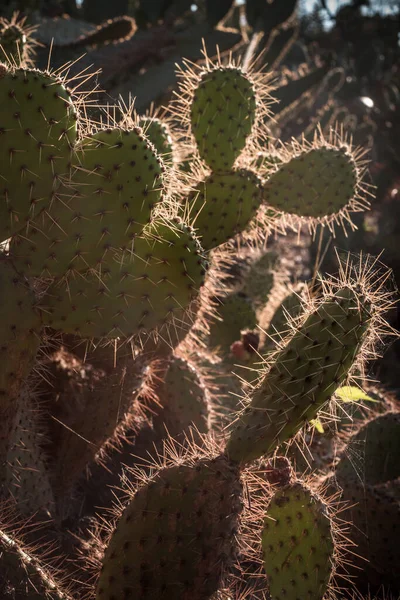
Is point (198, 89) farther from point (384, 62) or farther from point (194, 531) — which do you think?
point (384, 62)

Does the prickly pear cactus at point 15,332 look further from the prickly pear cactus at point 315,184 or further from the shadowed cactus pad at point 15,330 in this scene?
the prickly pear cactus at point 315,184

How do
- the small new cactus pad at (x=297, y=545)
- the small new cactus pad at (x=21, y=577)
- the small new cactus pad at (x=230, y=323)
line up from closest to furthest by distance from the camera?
the small new cactus pad at (x=21, y=577)
the small new cactus pad at (x=297, y=545)
the small new cactus pad at (x=230, y=323)

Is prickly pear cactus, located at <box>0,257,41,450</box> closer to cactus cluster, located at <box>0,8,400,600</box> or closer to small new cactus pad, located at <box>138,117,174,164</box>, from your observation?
cactus cluster, located at <box>0,8,400,600</box>

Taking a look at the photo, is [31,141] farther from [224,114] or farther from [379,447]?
[379,447]

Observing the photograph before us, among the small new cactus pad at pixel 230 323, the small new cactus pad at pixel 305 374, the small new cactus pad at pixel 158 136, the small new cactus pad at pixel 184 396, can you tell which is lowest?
the small new cactus pad at pixel 230 323

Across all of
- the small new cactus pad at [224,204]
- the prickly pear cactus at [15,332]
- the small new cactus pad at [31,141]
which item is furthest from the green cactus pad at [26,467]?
the small new cactus pad at [224,204]

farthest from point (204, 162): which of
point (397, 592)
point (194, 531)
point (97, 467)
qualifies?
point (397, 592)

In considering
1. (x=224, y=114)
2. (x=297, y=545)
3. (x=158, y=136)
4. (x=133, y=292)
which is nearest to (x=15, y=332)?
(x=133, y=292)
